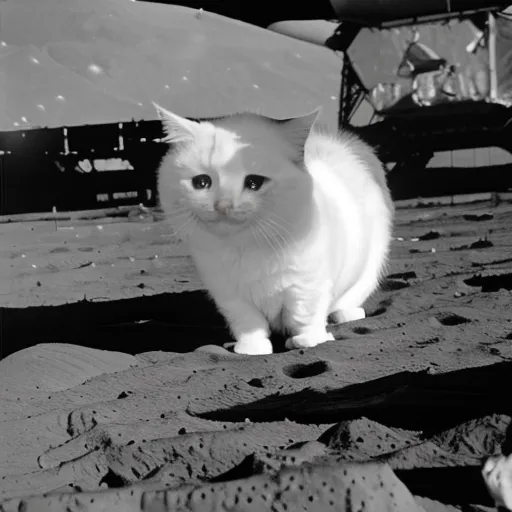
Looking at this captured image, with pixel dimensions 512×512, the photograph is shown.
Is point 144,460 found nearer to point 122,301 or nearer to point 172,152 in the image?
point 172,152

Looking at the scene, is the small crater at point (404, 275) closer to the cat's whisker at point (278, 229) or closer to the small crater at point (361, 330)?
the small crater at point (361, 330)

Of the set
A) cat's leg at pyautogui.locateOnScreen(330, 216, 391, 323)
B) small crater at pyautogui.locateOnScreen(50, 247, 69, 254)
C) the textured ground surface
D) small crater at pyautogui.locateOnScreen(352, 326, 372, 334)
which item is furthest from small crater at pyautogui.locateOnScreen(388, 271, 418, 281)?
small crater at pyautogui.locateOnScreen(50, 247, 69, 254)

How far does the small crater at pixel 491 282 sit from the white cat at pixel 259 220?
51cm

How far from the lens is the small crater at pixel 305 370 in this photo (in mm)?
1756

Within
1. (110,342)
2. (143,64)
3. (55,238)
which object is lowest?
(110,342)

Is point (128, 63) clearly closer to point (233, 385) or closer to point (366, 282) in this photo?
point (366, 282)

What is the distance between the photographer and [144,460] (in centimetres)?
124

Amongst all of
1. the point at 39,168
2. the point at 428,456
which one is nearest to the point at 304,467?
the point at 428,456

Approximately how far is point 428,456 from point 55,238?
65.8 inches

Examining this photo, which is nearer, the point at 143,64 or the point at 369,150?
the point at 143,64

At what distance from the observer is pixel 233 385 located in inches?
64.7

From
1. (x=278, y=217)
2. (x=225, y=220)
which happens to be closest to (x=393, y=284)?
(x=278, y=217)

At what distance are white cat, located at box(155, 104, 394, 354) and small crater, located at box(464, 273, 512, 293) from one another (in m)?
0.51

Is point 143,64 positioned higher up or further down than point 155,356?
higher up
